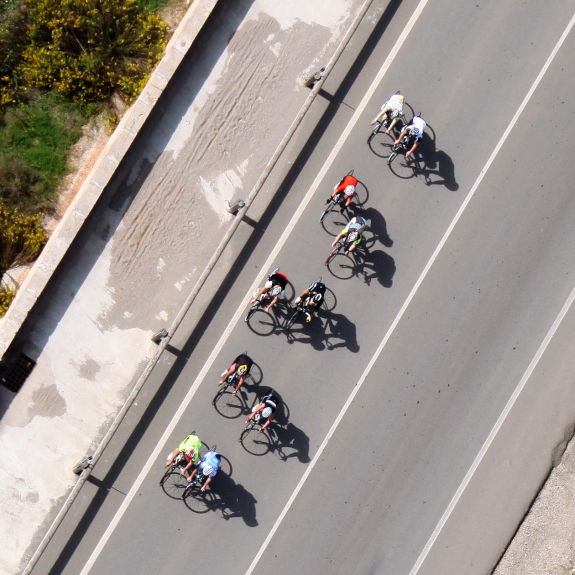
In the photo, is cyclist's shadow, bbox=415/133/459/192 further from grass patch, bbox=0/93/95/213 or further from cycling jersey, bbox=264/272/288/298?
grass patch, bbox=0/93/95/213

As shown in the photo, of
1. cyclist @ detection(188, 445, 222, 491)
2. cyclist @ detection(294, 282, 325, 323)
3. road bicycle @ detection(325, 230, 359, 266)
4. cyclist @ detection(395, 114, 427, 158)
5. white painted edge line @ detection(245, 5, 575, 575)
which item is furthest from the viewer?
white painted edge line @ detection(245, 5, 575, 575)

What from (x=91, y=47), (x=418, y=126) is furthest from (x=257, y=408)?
(x=91, y=47)

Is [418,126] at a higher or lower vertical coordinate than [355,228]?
higher

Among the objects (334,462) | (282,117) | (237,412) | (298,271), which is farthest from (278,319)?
(282,117)

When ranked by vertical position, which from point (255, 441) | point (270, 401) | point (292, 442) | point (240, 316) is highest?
point (240, 316)

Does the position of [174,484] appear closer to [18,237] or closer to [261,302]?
[261,302]

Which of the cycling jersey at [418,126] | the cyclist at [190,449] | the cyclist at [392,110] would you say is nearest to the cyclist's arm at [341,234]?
the cyclist at [392,110]

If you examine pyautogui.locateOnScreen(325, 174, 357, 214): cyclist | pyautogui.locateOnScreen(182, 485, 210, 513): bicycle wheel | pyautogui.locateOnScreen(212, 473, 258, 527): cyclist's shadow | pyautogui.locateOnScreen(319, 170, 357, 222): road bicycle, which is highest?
pyautogui.locateOnScreen(325, 174, 357, 214): cyclist

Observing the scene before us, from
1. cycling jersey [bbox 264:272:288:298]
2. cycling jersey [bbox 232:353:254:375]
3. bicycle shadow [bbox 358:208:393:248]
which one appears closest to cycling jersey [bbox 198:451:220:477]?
cycling jersey [bbox 232:353:254:375]
